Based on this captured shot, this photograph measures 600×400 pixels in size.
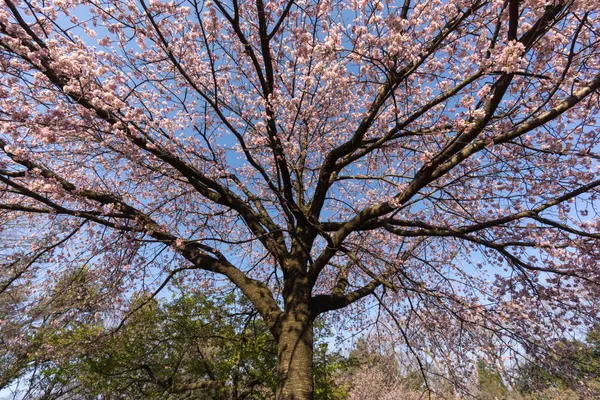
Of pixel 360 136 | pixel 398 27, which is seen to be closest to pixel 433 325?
pixel 360 136

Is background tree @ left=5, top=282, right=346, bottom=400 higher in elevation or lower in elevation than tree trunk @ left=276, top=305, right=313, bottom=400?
higher

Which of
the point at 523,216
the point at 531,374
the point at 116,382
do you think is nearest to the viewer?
the point at 523,216

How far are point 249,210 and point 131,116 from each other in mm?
1976

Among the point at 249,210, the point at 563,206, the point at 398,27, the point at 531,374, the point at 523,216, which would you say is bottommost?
the point at 531,374

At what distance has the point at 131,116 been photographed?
147 inches

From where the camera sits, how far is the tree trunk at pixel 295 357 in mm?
3485

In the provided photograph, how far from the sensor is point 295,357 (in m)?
3.65

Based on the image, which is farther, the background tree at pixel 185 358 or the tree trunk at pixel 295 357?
the background tree at pixel 185 358

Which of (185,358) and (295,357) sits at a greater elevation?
(185,358)

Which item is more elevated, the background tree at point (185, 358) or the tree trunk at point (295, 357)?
the background tree at point (185, 358)

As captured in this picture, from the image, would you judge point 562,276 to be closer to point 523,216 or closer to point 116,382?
point 523,216

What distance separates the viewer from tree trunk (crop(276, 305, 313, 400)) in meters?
3.48

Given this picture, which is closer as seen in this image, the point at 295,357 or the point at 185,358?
the point at 295,357

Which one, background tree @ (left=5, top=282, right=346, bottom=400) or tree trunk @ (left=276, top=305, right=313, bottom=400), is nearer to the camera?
tree trunk @ (left=276, top=305, right=313, bottom=400)
